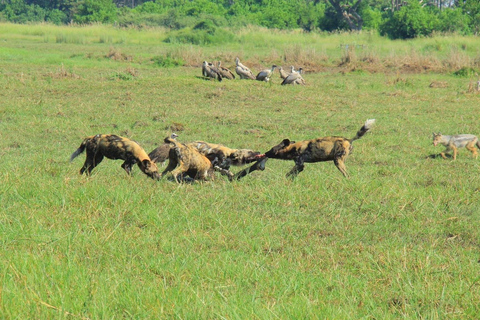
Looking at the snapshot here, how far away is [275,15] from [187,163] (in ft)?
133

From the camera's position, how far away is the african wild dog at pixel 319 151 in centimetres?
729

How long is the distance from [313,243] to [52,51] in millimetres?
23597

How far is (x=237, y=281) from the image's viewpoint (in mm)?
3785

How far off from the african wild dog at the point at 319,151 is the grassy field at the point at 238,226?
23 cm

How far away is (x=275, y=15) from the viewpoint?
4572 cm

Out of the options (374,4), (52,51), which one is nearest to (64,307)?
(52,51)

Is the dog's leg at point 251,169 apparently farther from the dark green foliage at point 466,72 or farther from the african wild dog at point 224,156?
the dark green foliage at point 466,72

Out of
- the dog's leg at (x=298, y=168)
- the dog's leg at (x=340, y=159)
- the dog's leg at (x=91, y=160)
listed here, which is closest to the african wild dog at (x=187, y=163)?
the dog's leg at (x=91, y=160)

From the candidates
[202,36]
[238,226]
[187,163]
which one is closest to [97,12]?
[202,36]

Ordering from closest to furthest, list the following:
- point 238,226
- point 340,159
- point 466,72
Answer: point 238,226 → point 340,159 → point 466,72

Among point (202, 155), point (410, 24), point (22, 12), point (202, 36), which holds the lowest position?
point (22, 12)

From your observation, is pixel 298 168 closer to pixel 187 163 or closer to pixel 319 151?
pixel 319 151

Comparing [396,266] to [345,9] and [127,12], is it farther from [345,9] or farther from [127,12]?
[127,12]

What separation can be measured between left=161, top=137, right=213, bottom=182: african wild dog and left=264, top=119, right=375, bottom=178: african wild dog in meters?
0.84
